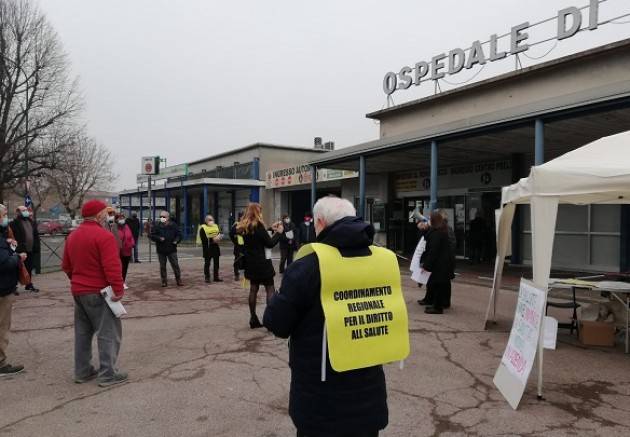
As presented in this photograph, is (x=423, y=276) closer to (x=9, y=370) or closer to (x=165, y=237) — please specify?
(x=165, y=237)

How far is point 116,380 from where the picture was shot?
446cm

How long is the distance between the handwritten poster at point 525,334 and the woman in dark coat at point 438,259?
2.83 m

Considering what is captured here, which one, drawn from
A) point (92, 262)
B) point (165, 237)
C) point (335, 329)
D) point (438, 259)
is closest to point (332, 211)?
point (335, 329)

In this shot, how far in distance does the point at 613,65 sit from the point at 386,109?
30.4 ft

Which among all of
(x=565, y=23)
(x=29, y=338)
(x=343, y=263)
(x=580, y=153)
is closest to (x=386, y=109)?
(x=565, y=23)

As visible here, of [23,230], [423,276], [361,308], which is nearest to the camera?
[361,308]

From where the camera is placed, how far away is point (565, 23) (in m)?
13.9

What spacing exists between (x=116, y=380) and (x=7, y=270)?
156 cm

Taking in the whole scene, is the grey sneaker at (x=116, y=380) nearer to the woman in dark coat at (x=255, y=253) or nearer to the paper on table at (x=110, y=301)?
the paper on table at (x=110, y=301)

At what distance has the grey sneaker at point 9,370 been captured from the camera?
15.4ft


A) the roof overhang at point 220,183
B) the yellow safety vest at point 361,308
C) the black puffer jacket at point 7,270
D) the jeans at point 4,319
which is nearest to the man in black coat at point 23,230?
the jeans at point 4,319

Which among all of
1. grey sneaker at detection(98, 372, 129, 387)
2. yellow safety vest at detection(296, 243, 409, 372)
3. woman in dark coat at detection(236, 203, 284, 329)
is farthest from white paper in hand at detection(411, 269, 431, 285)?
yellow safety vest at detection(296, 243, 409, 372)

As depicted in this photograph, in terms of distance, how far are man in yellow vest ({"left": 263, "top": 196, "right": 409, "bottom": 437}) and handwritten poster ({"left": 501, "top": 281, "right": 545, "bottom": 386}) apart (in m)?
2.32

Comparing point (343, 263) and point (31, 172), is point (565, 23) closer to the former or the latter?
point (343, 263)
